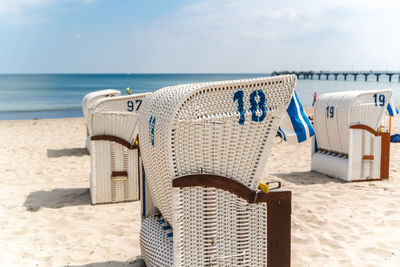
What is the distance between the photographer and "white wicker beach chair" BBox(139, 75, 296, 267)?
2.66 metres

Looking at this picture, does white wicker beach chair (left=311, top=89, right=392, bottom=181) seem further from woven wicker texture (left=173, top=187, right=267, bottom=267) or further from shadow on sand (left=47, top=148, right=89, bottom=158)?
shadow on sand (left=47, top=148, right=89, bottom=158)

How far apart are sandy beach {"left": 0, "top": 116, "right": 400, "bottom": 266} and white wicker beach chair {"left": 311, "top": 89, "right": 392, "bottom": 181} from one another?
0.83 ft

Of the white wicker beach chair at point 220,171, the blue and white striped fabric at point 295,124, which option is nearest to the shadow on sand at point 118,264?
the white wicker beach chair at point 220,171

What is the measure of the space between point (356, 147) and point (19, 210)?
544cm

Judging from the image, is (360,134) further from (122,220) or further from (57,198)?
(57,198)

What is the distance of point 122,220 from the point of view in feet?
Answer: 16.4

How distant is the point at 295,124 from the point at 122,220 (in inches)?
114

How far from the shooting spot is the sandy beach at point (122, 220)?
3.86 metres

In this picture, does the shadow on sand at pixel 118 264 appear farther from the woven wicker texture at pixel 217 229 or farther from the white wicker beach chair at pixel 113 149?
the white wicker beach chair at pixel 113 149

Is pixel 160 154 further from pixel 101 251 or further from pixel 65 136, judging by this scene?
pixel 65 136

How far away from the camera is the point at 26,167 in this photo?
27.9ft

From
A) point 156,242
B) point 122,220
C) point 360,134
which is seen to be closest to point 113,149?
point 122,220

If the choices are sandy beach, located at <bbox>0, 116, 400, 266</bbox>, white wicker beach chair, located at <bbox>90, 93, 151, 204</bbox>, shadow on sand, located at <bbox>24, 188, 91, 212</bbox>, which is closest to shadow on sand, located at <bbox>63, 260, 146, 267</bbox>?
sandy beach, located at <bbox>0, 116, 400, 266</bbox>

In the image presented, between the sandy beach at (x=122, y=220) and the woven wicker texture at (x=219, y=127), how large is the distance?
145cm
